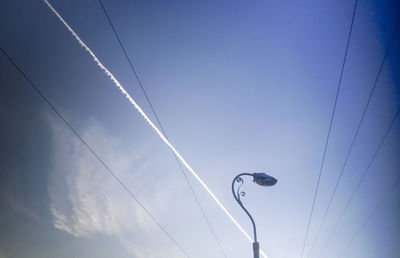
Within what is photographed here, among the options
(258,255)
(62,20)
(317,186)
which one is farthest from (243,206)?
(62,20)

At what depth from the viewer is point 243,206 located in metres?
8.36

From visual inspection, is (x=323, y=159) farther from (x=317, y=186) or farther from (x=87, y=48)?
(x=87, y=48)

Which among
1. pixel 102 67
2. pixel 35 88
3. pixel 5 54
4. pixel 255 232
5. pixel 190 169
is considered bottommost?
pixel 255 232

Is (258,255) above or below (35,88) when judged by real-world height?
below

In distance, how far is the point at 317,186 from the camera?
12.4 metres

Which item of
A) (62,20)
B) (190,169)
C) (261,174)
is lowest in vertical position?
(261,174)

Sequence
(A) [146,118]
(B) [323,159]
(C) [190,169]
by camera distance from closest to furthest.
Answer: (A) [146,118], (C) [190,169], (B) [323,159]

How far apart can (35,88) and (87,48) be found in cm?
310

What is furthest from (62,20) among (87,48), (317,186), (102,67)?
(317,186)

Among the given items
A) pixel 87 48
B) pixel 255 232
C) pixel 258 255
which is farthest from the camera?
pixel 87 48

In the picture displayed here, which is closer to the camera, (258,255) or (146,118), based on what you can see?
(258,255)

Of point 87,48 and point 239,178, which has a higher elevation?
point 87,48

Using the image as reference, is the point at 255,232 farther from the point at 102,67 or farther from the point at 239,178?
the point at 102,67

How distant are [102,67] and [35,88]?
9.97 ft
